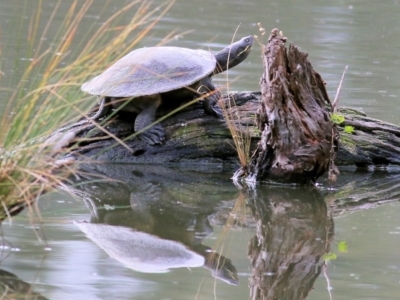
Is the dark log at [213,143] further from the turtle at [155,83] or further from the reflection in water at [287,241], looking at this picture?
the reflection in water at [287,241]

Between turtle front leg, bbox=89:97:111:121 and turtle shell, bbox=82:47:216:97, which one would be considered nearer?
turtle shell, bbox=82:47:216:97

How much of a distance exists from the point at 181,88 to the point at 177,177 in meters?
0.77

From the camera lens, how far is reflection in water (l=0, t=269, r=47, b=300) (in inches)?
150

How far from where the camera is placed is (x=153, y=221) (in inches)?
210

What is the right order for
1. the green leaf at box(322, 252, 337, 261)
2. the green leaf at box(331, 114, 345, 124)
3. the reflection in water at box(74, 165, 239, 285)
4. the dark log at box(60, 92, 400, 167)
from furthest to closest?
the dark log at box(60, 92, 400, 167), the green leaf at box(331, 114, 345, 124), the green leaf at box(322, 252, 337, 261), the reflection in water at box(74, 165, 239, 285)

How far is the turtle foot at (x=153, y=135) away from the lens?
6812 mm

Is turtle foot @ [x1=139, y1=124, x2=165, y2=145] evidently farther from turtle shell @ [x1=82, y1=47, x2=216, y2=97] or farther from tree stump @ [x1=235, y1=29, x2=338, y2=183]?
tree stump @ [x1=235, y1=29, x2=338, y2=183]

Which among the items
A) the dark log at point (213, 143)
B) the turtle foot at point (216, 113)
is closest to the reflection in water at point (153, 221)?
the dark log at point (213, 143)

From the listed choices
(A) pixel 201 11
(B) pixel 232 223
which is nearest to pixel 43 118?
(B) pixel 232 223

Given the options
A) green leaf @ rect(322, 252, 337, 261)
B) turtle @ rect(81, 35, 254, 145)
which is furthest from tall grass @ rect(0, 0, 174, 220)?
turtle @ rect(81, 35, 254, 145)

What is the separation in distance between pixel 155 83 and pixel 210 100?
0.49 m

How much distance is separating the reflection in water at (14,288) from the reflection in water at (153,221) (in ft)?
2.02

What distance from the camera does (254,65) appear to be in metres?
11.4

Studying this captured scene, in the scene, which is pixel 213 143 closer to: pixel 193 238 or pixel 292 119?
pixel 292 119
